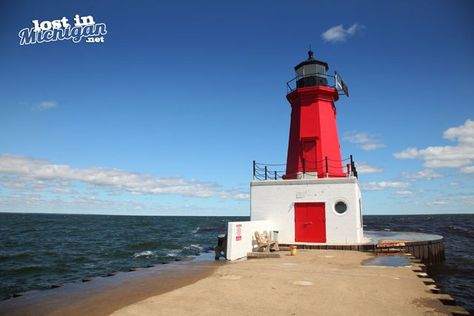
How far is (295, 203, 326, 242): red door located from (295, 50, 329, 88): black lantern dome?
693 cm

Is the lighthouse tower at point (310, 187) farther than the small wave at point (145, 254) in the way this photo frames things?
No

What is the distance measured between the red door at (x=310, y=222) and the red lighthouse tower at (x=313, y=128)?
1.85 meters

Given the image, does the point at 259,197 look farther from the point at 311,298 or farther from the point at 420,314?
the point at 420,314

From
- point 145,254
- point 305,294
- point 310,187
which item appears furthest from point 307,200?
point 145,254

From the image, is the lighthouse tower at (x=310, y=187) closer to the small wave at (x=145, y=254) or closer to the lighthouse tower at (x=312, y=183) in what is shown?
the lighthouse tower at (x=312, y=183)

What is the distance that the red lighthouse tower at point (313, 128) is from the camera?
18969 mm

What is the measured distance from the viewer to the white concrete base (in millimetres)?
16828

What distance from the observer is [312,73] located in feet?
66.3

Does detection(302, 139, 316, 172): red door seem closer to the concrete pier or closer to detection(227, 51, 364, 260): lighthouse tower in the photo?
detection(227, 51, 364, 260): lighthouse tower

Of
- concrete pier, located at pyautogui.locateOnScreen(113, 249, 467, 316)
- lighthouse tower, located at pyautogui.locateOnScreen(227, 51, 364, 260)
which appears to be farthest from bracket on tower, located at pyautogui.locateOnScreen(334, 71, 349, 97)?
concrete pier, located at pyautogui.locateOnScreen(113, 249, 467, 316)

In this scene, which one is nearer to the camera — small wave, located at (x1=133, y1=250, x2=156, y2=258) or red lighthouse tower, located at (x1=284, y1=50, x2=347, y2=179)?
red lighthouse tower, located at (x1=284, y1=50, x2=347, y2=179)

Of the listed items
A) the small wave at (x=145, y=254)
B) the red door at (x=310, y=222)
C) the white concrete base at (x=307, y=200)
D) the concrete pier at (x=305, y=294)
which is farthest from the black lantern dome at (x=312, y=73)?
the small wave at (x=145, y=254)

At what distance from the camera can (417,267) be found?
1155 cm

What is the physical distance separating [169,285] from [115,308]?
7.74 ft
